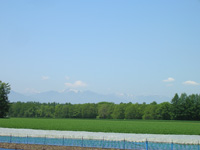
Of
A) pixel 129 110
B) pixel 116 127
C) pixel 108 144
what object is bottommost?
pixel 108 144

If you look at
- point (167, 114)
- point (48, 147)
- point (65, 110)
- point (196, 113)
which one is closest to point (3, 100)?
point (65, 110)

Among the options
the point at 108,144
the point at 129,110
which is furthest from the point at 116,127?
the point at 129,110

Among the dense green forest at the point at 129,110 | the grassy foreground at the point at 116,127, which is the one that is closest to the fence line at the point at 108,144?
the grassy foreground at the point at 116,127

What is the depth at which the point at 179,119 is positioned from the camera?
130 metres

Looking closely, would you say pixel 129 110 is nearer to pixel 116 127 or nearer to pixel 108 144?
pixel 116 127

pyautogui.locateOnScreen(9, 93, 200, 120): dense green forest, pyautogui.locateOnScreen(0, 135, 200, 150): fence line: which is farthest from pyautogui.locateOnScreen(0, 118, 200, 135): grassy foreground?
pyautogui.locateOnScreen(9, 93, 200, 120): dense green forest

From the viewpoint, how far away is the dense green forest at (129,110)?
12938 centimetres

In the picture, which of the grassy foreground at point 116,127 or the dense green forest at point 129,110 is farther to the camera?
the dense green forest at point 129,110

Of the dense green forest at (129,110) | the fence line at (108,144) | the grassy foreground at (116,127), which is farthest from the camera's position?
the dense green forest at (129,110)

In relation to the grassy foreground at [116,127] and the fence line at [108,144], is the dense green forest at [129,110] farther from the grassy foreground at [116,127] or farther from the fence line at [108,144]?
the fence line at [108,144]

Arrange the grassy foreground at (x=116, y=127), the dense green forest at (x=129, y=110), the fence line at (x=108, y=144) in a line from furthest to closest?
the dense green forest at (x=129, y=110) < the grassy foreground at (x=116, y=127) < the fence line at (x=108, y=144)

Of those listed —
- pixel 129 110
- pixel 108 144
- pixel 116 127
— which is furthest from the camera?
pixel 129 110

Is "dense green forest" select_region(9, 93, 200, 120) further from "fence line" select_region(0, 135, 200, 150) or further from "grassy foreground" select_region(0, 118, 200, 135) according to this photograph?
"fence line" select_region(0, 135, 200, 150)

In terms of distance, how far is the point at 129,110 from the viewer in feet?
500
